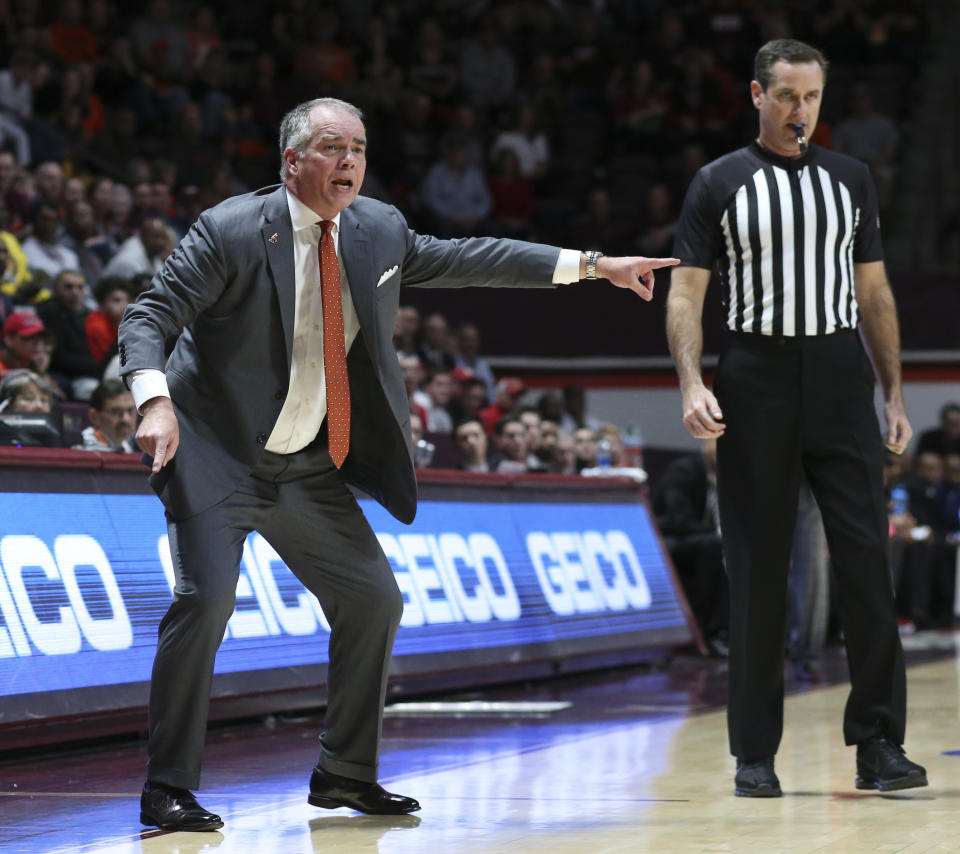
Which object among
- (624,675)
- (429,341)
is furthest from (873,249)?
(429,341)

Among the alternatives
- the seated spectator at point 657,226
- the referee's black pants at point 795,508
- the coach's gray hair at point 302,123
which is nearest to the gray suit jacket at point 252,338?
the coach's gray hair at point 302,123

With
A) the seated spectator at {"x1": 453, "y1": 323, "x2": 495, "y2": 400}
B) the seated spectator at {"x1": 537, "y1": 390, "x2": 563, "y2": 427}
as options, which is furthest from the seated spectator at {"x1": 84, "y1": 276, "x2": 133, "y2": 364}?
the seated spectator at {"x1": 453, "y1": 323, "x2": 495, "y2": 400}

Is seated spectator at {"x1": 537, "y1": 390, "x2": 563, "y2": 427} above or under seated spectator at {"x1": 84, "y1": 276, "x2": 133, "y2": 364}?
under

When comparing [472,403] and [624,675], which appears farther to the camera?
[472,403]

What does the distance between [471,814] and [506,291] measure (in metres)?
11.9

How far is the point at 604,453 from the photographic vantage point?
11773 mm

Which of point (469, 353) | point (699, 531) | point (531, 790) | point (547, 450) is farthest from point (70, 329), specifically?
point (531, 790)

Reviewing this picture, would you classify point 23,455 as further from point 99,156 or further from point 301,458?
point 99,156

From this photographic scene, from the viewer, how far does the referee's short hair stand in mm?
4594

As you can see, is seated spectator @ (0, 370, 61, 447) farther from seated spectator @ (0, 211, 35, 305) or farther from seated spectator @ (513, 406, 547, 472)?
seated spectator @ (513, 406, 547, 472)

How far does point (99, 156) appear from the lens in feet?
43.3

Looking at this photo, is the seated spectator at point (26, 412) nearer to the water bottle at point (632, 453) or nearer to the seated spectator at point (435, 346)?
the seated spectator at point (435, 346)

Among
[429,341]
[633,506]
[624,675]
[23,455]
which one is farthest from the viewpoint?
[429,341]

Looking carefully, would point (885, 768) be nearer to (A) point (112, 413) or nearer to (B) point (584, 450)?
(A) point (112, 413)
